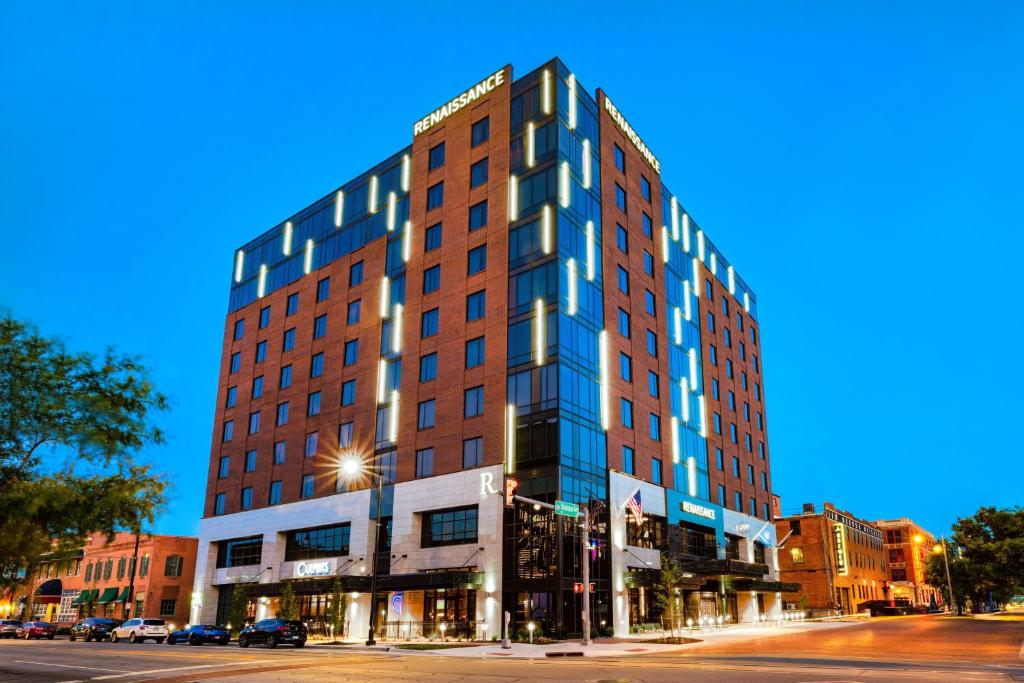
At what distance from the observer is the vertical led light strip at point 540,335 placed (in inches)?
1984

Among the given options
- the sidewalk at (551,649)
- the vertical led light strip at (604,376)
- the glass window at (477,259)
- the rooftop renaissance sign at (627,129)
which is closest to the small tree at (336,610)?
the sidewalk at (551,649)

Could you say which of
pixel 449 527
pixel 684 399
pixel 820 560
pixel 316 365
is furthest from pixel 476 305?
pixel 820 560

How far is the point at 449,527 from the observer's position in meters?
52.9

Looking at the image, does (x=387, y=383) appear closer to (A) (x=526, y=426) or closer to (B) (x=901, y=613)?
(A) (x=526, y=426)

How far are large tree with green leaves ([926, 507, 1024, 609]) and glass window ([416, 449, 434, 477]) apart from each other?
51.8 m

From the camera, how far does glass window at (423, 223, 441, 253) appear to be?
2400 inches

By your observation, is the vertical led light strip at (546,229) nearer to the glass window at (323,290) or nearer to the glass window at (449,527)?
the glass window at (449,527)

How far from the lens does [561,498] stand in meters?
46.7

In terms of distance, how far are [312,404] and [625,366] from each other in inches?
1130

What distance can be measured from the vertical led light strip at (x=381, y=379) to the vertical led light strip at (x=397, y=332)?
60.1 inches

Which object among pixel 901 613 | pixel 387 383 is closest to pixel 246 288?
pixel 387 383

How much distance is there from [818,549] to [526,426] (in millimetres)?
63366

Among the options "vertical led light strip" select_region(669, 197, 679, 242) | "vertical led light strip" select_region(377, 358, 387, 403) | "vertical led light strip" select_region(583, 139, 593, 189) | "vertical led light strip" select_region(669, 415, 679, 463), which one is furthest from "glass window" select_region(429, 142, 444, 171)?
"vertical led light strip" select_region(669, 415, 679, 463)

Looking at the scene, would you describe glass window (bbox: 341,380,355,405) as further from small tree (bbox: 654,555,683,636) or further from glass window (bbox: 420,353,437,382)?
small tree (bbox: 654,555,683,636)
